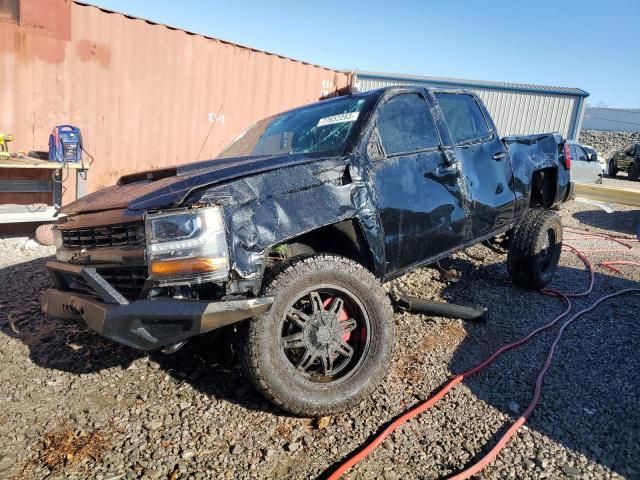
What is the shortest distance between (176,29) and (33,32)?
2022 millimetres

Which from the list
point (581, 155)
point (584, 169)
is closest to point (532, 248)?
point (584, 169)

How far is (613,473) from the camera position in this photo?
78.5 inches

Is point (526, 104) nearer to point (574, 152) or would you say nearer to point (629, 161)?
point (629, 161)

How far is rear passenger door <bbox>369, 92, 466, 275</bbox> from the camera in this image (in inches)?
110

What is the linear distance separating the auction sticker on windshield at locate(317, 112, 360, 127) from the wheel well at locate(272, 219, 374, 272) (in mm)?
747

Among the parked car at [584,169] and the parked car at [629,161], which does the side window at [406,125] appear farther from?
the parked car at [629,161]

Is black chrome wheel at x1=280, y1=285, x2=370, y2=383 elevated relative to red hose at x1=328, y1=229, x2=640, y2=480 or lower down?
elevated

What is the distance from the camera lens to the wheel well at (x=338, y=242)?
2.60 meters

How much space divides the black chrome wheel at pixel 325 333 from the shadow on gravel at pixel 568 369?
769mm

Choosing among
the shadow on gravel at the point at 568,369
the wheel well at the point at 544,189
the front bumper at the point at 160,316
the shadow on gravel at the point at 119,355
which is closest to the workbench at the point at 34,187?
the shadow on gravel at the point at 119,355

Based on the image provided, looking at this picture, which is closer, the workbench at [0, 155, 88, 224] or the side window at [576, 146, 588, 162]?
the workbench at [0, 155, 88, 224]

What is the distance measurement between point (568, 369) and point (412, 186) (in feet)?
4.99

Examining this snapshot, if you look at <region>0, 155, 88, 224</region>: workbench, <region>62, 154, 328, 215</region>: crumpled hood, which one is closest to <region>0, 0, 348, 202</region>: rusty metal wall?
<region>0, 155, 88, 224</region>: workbench

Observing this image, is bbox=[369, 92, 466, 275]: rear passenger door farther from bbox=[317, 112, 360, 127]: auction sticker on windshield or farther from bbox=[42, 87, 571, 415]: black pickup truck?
bbox=[317, 112, 360, 127]: auction sticker on windshield
